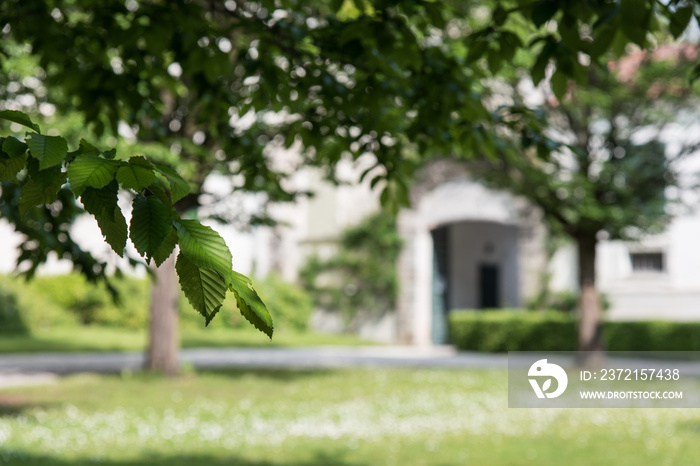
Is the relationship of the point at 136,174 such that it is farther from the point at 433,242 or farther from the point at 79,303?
the point at 433,242

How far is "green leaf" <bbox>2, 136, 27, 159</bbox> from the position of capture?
1.69 metres

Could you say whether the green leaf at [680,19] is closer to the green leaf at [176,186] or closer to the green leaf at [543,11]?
the green leaf at [543,11]

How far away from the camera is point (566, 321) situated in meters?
19.3

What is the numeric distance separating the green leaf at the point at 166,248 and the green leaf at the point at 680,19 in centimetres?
220

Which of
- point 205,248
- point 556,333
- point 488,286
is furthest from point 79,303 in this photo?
point 205,248

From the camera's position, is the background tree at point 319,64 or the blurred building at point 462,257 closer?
the background tree at point 319,64

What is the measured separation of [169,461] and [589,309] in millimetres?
10555

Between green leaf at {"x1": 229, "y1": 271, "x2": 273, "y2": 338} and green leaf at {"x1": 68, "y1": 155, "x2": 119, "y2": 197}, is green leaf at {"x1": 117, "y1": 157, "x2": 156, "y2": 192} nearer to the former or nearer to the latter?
green leaf at {"x1": 68, "y1": 155, "x2": 119, "y2": 197}

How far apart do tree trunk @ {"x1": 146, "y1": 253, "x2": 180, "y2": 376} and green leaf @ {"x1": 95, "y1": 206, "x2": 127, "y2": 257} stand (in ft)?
34.8

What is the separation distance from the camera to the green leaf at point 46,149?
5.30 feet

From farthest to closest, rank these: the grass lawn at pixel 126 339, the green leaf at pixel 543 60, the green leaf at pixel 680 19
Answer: the grass lawn at pixel 126 339 < the green leaf at pixel 543 60 < the green leaf at pixel 680 19

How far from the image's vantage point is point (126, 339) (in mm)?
19922

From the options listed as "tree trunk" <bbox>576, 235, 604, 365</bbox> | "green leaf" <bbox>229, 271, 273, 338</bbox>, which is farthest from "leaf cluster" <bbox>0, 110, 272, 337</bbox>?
"tree trunk" <bbox>576, 235, 604, 365</bbox>

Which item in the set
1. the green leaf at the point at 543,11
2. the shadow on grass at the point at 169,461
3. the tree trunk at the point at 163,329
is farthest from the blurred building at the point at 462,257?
the green leaf at the point at 543,11
